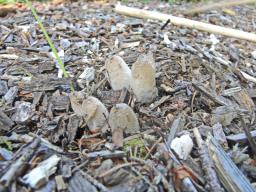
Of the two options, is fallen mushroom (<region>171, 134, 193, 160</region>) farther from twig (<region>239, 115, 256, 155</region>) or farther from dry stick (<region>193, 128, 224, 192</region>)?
twig (<region>239, 115, 256, 155</region>)

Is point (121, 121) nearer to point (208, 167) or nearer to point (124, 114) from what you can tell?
point (124, 114)

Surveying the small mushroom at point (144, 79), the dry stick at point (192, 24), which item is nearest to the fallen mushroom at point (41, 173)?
the small mushroom at point (144, 79)

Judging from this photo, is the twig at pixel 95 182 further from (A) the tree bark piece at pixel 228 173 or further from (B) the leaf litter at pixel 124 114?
(A) the tree bark piece at pixel 228 173

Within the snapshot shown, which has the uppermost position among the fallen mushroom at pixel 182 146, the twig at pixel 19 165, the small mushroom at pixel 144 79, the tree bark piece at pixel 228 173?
the small mushroom at pixel 144 79

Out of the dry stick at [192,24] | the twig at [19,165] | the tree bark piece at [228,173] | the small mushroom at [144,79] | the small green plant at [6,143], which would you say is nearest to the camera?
the twig at [19,165]

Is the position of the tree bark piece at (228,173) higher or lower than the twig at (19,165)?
lower

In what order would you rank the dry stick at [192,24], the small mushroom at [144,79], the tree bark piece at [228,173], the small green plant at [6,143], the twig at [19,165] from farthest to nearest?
1. the dry stick at [192,24]
2. the small mushroom at [144,79]
3. the small green plant at [6,143]
4. the tree bark piece at [228,173]
5. the twig at [19,165]

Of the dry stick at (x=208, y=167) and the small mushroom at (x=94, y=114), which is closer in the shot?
the dry stick at (x=208, y=167)

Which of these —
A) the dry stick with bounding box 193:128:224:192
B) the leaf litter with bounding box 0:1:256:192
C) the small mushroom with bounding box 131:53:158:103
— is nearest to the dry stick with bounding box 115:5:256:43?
the leaf litter with bounding box 0:1:256:192
